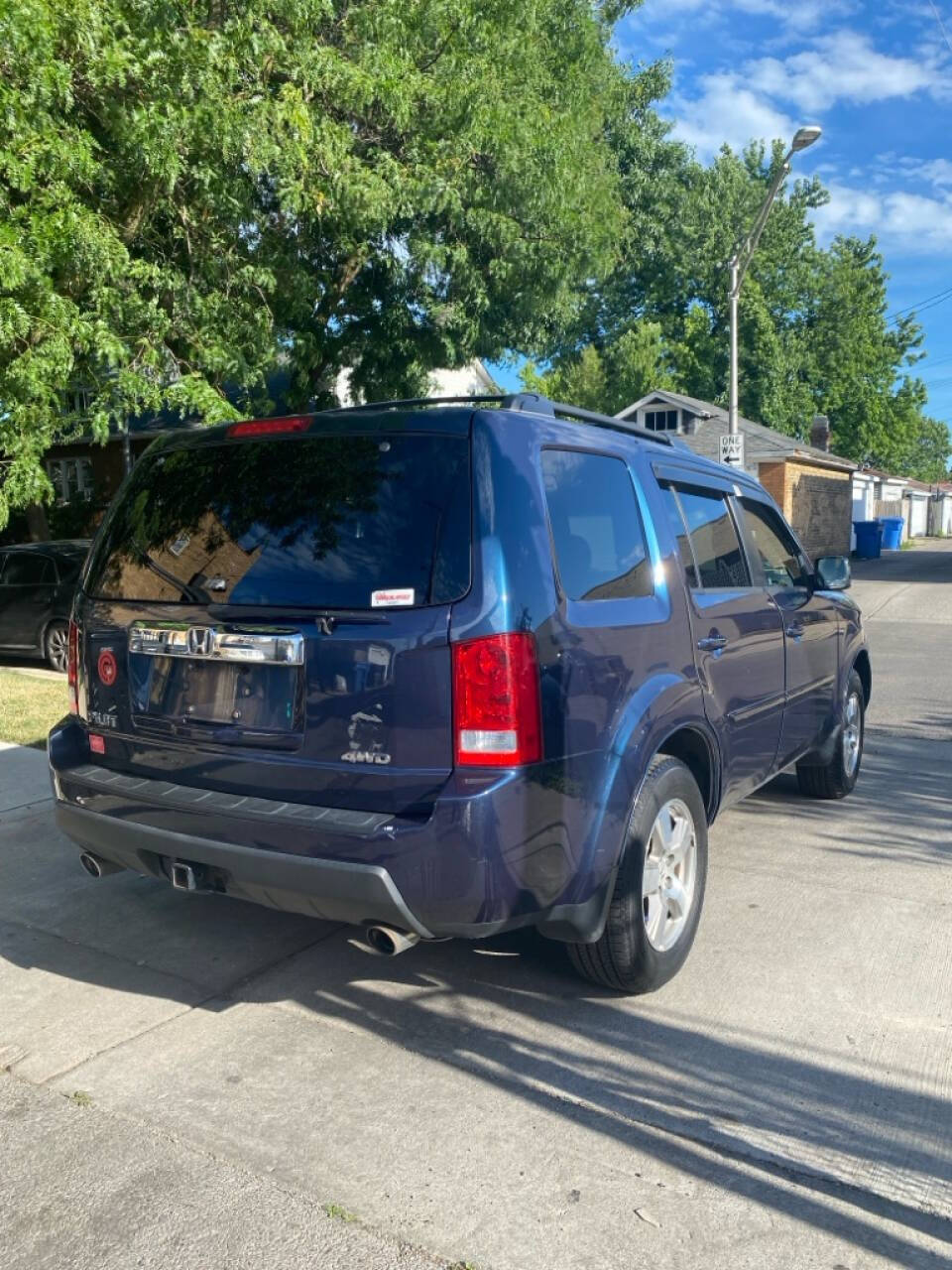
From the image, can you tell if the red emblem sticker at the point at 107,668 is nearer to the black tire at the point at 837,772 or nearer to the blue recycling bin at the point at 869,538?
the black tire at the point at 837,772

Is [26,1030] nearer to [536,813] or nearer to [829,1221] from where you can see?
[536,813]

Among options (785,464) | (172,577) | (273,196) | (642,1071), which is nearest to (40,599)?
(273,196)

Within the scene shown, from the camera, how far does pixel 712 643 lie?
13.8ft

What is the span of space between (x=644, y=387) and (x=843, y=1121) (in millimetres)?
41035

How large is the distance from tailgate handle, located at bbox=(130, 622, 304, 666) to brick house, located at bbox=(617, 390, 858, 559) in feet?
84.6

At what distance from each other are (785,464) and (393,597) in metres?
28.3

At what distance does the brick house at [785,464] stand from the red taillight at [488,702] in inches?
1024

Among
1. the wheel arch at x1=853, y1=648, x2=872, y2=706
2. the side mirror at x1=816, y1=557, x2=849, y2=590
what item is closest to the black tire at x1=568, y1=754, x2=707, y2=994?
the side mirror at x1=816, y1=557, x2=849, y2=590

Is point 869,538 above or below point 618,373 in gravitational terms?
below

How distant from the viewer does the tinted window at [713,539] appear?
14.4 ft

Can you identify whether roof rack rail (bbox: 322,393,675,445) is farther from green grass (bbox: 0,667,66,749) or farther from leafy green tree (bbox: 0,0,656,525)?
leafy green tree (bbox: 0,0,656,525)

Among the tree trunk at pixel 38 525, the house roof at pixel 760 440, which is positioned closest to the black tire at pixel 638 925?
the tree trunk at pixel 38 525

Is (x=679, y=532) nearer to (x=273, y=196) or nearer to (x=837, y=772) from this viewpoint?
(x=837, y=772)

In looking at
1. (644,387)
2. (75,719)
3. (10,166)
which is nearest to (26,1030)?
(75,719)
